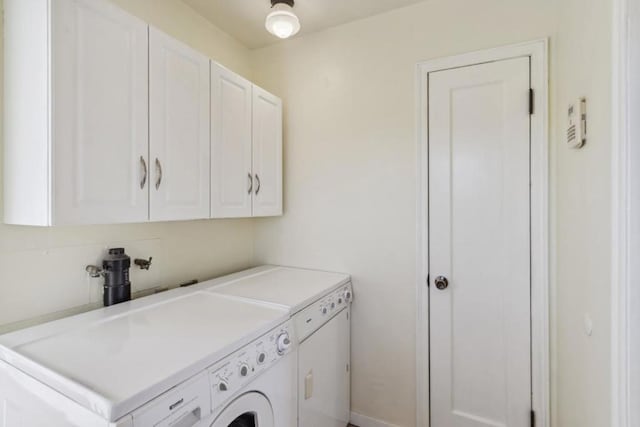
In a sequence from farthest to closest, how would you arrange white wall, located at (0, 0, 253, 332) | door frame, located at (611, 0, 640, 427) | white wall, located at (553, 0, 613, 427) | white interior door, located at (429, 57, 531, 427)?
1. white interior door, located at (429, 57, 531, 427)
2. white wall, located at (0, 0, 253, 332)
3. white wall, located at (553, 0, 613, 427)
4. door frame, located at (611, 0, 640, 427)

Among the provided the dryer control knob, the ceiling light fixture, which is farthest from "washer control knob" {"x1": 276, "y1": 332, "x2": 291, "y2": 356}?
the ceiling light fixture

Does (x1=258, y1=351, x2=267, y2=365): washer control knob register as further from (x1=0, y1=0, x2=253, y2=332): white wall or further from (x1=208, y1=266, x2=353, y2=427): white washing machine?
(x1=0, y1=0, x2=253, y2=332): white wall

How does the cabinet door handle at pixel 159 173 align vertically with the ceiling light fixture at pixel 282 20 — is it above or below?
below

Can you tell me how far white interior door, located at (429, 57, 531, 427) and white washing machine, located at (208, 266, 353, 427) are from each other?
545 millimetres

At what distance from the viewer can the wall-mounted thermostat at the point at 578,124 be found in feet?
3.77

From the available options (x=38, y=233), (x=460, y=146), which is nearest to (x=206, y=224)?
(x=38, y=233)

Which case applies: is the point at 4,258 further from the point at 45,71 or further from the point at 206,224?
the point at 206,224

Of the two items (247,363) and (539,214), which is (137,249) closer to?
(247,363)

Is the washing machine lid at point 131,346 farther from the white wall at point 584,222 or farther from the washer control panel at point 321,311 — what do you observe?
the white wall at point 584,222

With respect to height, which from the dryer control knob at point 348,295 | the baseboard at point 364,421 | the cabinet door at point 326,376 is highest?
the dryer control knob at point 348,295

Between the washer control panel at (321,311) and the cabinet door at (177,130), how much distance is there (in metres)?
0.74

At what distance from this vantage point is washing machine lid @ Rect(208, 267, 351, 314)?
1617mm

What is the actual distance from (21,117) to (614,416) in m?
2.08

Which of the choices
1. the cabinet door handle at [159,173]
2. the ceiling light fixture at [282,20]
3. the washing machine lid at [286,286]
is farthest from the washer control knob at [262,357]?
the ceiling light fixture at [282,20]
